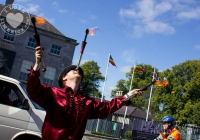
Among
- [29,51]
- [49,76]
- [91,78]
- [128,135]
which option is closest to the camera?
[128,135]

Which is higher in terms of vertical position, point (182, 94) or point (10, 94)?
point (182, 94)

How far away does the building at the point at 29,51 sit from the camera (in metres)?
30.0

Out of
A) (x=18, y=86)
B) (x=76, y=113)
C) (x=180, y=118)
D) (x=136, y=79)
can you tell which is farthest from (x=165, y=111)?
(x=76, y=113)

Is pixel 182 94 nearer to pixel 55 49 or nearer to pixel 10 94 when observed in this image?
pixel 55 49

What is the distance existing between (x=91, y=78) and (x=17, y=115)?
59406mm

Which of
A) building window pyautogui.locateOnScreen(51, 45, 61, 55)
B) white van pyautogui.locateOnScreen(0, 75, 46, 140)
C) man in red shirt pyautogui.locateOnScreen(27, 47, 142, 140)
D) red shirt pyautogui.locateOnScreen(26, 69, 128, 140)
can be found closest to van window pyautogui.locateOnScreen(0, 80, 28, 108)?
white van pyautogui.locateOnScreen(0, 75, 46, 140)

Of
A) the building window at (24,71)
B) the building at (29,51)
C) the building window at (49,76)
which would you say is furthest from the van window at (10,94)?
the building window at (49,76)

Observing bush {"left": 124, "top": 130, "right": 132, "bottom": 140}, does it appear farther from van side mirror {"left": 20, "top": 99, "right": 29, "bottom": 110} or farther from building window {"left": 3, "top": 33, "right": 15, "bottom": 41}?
van side mirror {"left": 20, "top": 99, "right": 29, "bottom": 110}

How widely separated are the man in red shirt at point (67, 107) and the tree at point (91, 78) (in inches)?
2397

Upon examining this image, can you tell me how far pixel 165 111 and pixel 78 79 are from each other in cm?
4532

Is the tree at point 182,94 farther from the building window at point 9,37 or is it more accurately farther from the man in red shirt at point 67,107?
the man in red shirt at point 67,107

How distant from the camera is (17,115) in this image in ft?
20.4

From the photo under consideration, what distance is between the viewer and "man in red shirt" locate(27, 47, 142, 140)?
2875 mm

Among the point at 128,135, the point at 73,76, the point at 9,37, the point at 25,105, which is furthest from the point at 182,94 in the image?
the point at 73,76
